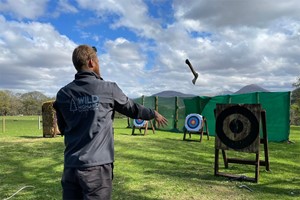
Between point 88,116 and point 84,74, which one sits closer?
point 88,116

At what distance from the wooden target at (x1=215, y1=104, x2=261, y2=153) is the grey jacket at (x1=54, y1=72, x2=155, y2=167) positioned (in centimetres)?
438

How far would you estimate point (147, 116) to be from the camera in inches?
105

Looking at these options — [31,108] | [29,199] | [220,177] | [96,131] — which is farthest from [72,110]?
[31,108]

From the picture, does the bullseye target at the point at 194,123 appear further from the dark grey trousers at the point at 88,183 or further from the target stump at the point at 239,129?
the dark grey trousers at the point at 88,183

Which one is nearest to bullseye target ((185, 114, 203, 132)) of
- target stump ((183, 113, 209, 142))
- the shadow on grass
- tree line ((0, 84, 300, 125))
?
target stump ((183, 113, 209, 142))

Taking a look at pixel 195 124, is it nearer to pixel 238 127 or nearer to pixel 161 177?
pixel 238 127

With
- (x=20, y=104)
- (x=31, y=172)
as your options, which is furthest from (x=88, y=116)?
(x=20, y=104)

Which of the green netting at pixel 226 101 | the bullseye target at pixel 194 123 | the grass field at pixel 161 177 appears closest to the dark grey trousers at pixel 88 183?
the grass field at pixel 161 177

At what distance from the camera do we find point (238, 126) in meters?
6.54

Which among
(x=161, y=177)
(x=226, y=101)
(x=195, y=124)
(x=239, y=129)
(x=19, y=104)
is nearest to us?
(x=161, y=177)

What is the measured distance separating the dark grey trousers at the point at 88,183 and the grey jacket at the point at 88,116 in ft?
0.17

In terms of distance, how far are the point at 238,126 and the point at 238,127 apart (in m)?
0.02

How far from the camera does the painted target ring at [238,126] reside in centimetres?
638

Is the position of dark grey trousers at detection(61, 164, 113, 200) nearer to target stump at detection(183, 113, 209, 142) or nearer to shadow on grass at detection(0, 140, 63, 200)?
shadow on grass at detection(0, 140, 63, 200)
